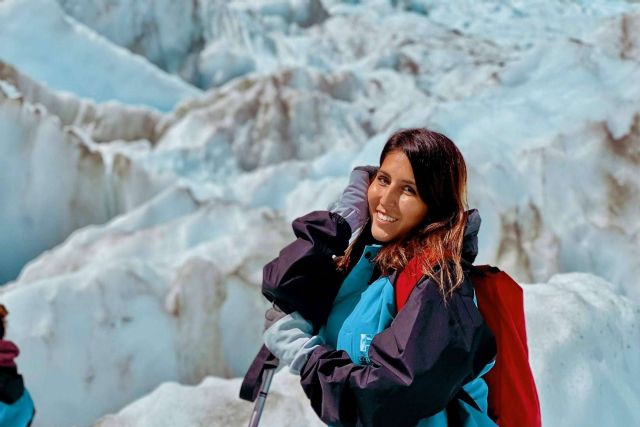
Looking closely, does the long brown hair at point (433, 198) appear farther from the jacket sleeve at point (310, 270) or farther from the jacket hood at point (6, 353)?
the jacket hood at point (6, 353)

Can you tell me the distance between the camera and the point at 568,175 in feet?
14.3

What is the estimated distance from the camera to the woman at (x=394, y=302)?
896 mm

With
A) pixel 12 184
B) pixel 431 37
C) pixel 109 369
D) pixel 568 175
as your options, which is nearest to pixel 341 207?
pixel 109 369

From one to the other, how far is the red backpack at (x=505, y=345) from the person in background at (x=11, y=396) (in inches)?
52.5

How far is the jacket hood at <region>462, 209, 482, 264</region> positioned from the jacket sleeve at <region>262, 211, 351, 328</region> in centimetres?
19

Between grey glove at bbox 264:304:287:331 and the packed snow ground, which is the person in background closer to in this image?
the packed snow ground

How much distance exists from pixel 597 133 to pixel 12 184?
487 cm

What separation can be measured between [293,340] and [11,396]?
116 centimetres

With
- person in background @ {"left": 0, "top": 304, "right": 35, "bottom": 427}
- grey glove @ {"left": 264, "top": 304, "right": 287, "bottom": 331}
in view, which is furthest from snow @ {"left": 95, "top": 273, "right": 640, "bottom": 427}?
grey glove @ {"left": 264, "top": 304, "right": 287, "bottom": 331}

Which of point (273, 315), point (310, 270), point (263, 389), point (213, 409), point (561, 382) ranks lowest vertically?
point (213, 409)

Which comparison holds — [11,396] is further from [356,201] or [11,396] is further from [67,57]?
[67,57]

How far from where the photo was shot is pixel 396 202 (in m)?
1.06

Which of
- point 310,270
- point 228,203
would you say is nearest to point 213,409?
point 310,270

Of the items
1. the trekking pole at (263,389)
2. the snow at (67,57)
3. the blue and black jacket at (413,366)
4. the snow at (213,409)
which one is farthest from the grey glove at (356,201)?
the snow at (67,57)
